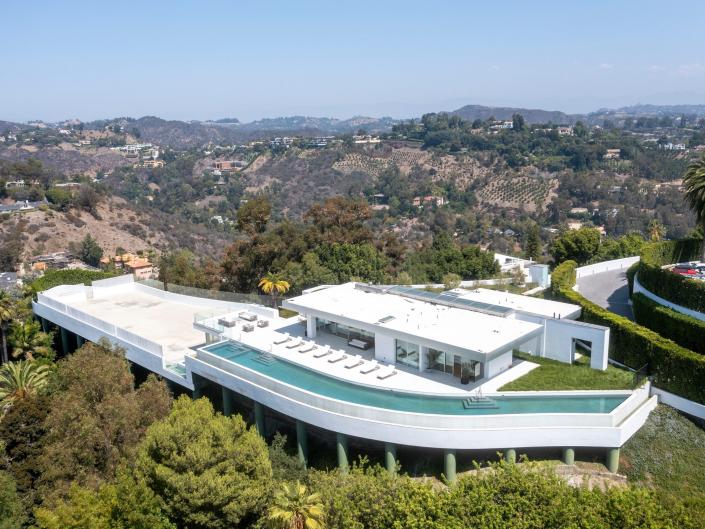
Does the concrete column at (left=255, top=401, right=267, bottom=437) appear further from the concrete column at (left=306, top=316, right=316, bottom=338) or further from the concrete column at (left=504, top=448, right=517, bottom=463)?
the concrete column at (left=504, top=448, right=517, bottom=463)

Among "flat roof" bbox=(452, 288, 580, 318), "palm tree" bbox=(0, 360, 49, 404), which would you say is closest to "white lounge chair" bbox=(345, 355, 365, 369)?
"flat roof" bbox=(452, 288, 580, 318)

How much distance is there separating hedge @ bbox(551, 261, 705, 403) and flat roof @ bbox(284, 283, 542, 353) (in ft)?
13.3

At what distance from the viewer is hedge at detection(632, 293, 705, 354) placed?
25703 mm

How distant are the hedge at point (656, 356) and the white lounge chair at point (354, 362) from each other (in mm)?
11720

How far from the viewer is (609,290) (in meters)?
40.4

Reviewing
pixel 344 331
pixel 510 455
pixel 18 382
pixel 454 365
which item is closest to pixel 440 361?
pixel 454 365

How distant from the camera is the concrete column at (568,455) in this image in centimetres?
2117

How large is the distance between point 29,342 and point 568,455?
3360 cm

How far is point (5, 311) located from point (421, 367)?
2619 centimetres

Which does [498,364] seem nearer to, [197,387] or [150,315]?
[197,387]

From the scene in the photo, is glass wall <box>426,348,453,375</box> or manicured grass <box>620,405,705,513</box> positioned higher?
glass wall <box>426,348,453,375</box>

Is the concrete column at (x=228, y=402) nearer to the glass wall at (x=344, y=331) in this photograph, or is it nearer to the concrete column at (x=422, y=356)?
the glass wall at (x=344, y=331)

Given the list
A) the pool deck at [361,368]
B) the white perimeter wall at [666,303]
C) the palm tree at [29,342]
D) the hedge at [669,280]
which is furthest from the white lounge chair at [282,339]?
the hedge at [669,280]

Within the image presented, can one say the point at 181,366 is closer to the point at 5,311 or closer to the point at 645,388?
the point at 5,311
